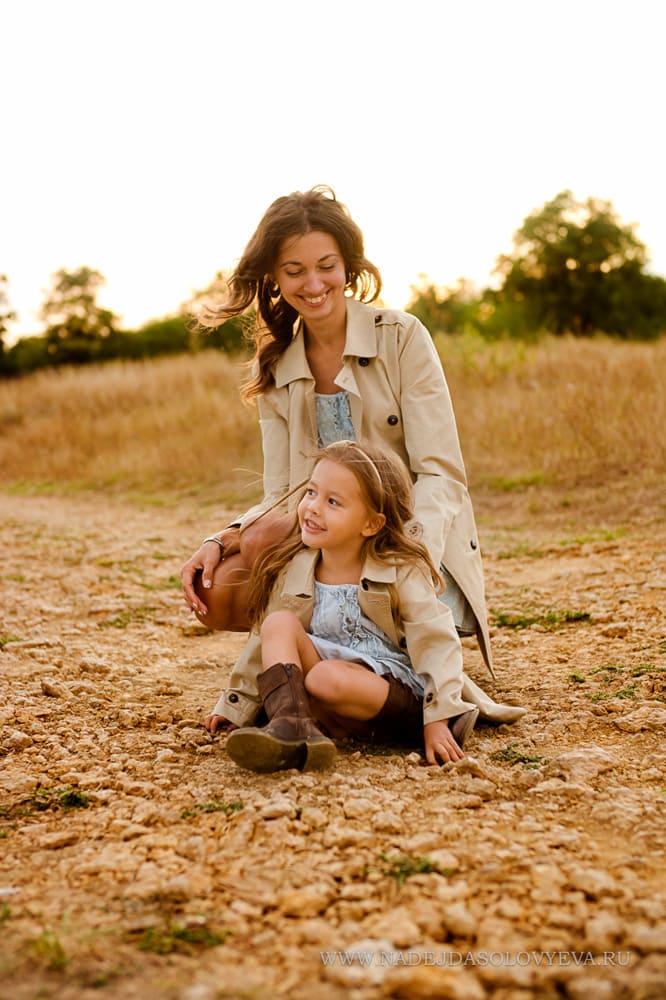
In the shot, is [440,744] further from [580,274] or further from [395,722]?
[580,274]

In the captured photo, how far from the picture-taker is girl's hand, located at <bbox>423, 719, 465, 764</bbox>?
2887mm

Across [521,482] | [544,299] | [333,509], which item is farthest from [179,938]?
[544,299]

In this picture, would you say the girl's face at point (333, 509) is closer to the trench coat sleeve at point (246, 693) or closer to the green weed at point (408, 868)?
the trench coat sleeve at point (246, 693)

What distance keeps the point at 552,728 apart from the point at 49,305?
28.5m

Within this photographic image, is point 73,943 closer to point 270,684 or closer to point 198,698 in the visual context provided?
point 270,684

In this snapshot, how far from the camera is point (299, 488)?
3438 millimetres

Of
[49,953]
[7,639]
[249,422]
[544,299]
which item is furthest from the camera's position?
[544,299]

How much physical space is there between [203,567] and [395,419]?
88cm

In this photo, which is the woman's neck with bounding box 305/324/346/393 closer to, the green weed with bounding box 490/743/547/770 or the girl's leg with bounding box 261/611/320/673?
the girl's leg with bounding box 261/611/320/673

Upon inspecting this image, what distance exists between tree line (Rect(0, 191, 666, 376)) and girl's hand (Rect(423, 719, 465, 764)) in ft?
76.8

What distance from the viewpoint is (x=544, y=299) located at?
2705 centimetres

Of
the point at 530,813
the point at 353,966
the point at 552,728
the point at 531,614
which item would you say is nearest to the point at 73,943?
the point at 353,966

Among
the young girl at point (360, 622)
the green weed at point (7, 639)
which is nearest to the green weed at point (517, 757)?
the young girl at point (360, 622)

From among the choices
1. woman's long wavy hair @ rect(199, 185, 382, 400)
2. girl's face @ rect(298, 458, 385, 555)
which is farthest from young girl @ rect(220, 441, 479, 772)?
woman's long wavy hair @ rect(199, 185, 382, 400)
